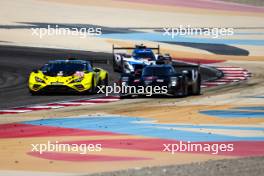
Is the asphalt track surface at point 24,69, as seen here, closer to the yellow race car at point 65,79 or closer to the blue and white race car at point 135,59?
the yellow race car at point 65,79

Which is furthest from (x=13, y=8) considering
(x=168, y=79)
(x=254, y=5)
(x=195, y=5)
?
(x=168, y=79)

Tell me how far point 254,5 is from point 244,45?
17311mm

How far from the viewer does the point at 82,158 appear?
13.2 m

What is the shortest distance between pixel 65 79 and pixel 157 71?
2.83 metres

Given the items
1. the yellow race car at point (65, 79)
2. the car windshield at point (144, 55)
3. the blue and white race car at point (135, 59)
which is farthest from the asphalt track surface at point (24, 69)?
the car windshield at point (144, 55)

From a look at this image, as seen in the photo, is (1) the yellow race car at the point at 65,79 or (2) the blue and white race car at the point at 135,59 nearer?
(1) the yellow race car at the point at 65,79

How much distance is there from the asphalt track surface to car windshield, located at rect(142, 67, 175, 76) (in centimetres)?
180

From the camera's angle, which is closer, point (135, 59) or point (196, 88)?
point (196, 88)

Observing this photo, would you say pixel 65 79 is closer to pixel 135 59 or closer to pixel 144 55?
pixel 135 59

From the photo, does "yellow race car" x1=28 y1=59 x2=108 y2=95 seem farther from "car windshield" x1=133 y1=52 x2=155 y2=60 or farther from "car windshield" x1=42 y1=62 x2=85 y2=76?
"car windshield" x1=133 y1=52 x2=155 y2=60

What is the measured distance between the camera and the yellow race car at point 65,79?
2655cm

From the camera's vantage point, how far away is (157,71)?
26281mm

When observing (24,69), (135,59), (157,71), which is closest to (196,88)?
(157,71)

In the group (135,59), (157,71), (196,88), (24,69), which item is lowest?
(24,69)
